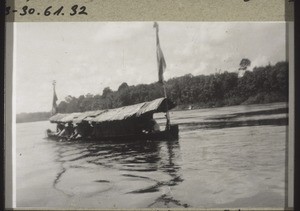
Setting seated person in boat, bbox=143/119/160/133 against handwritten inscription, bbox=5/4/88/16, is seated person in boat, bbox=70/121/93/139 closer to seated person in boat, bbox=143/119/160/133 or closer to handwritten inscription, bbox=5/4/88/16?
seated person in boat, bbox=143/119/160/133

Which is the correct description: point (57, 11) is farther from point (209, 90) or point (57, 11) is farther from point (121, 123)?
point (209, 90)

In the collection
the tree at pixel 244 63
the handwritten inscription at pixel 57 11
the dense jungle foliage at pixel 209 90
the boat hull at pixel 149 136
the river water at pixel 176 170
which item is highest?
the handwritten inscription at pixel 57 11

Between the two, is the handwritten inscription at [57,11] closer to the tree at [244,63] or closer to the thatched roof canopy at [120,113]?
the thatched roof canopy at [120,113]

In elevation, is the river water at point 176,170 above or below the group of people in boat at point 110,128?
below

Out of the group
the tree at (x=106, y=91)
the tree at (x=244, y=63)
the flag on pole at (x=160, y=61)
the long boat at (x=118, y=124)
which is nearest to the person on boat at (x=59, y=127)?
the long boat at (x=118, y=124)

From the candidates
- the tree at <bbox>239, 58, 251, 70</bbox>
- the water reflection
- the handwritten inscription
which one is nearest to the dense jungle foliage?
the tree at <bbox>239, 58, 251, 70</bbox>

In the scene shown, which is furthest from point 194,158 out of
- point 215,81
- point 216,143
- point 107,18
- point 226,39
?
point 107,18
